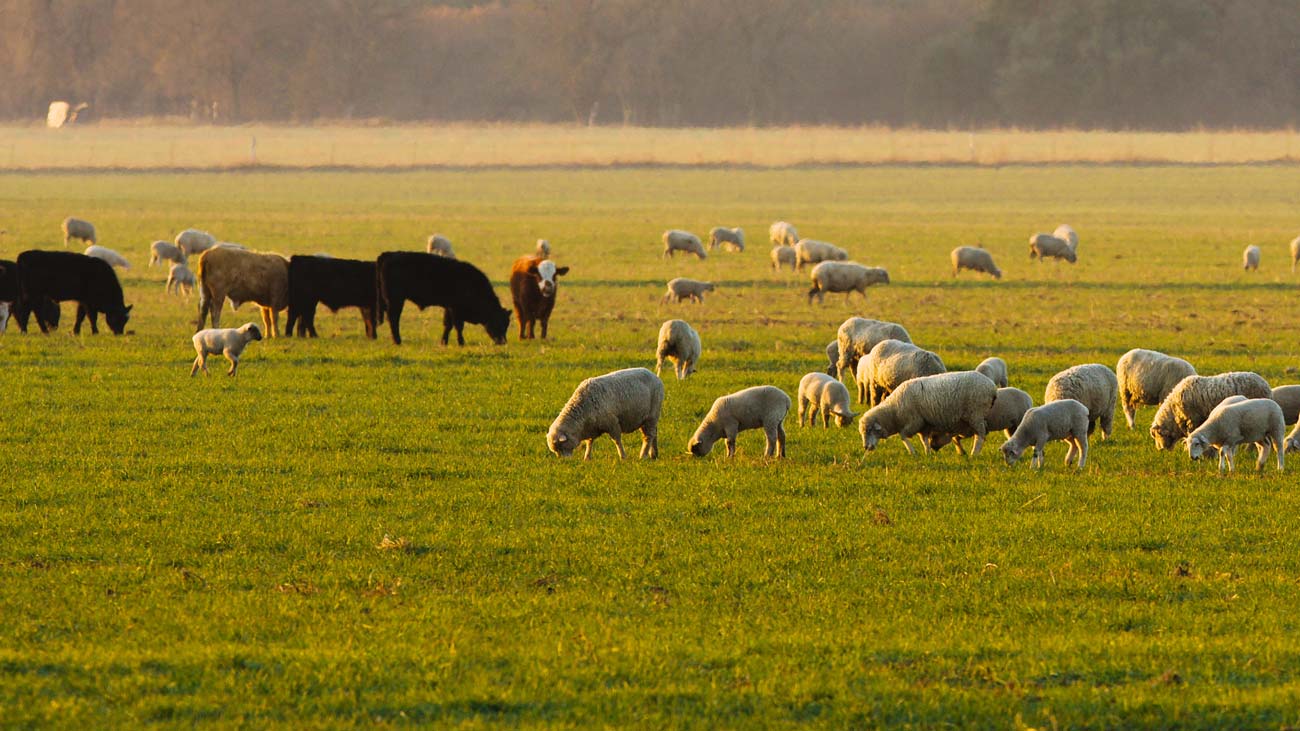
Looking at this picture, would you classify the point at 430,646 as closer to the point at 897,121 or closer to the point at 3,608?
the point at 3,608

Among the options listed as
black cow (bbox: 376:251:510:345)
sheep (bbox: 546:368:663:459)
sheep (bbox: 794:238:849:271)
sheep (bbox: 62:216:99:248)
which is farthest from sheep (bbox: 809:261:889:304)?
sheep (bbox: 62:216:99:248)

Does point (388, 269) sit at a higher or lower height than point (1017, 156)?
lower

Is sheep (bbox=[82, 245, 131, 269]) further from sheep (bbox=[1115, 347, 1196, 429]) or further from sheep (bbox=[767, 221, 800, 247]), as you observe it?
sheep (bbox=[1115, 347, 1196, 429])

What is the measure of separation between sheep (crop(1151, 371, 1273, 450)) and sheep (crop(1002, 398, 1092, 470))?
113cm

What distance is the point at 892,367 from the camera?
56.6 feet

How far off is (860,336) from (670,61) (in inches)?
4702

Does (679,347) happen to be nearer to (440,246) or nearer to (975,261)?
(975,261)

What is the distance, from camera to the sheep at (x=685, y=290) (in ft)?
108

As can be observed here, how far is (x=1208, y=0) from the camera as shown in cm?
12175

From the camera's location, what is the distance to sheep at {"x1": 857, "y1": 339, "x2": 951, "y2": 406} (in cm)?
1709

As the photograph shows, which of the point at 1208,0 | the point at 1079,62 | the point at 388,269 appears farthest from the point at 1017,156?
the point at 388,269

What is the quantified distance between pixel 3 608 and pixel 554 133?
4256 inches

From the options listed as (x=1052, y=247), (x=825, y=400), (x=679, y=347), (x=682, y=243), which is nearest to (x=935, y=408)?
(x=825, y=400)

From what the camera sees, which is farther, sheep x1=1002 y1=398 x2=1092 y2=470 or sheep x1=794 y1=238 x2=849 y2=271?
sheep x1=794 y1=238 x2=849 y2=271
